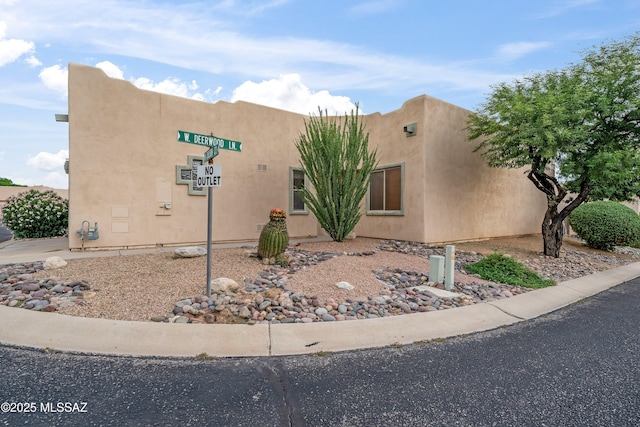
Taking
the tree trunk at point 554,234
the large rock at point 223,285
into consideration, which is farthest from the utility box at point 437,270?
the tree trunk at point 554,234

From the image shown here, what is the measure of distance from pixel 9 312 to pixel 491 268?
8304 millimetres

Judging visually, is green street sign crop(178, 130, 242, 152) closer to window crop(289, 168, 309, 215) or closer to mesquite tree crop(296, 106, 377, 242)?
mesquite tree crop(296, 106, 377, 242)

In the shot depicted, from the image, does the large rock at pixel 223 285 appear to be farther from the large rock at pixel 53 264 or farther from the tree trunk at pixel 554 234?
the tree trunk at pixel 554 234

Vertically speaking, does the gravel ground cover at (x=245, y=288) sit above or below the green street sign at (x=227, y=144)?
below

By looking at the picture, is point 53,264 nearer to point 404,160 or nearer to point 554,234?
point 404,160

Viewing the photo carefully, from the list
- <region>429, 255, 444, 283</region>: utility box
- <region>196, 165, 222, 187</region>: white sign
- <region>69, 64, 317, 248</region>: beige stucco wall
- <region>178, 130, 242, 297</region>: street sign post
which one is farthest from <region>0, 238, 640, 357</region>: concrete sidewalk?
<region>69, 64, 317, 248</region>: beige stucco wall

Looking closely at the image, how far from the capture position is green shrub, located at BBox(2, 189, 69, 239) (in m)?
10.7

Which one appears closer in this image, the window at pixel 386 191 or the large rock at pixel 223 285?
the large rock at pixel 223 285

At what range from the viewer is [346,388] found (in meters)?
2.70

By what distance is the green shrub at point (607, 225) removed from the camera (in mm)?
11133

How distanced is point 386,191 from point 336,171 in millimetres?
2990

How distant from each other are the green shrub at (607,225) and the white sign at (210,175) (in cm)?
1362

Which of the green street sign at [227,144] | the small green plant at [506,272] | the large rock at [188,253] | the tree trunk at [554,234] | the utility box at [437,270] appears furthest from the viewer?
the tree trunk at [554,234]

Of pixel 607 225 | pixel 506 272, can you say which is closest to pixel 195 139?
pixel 506 272
